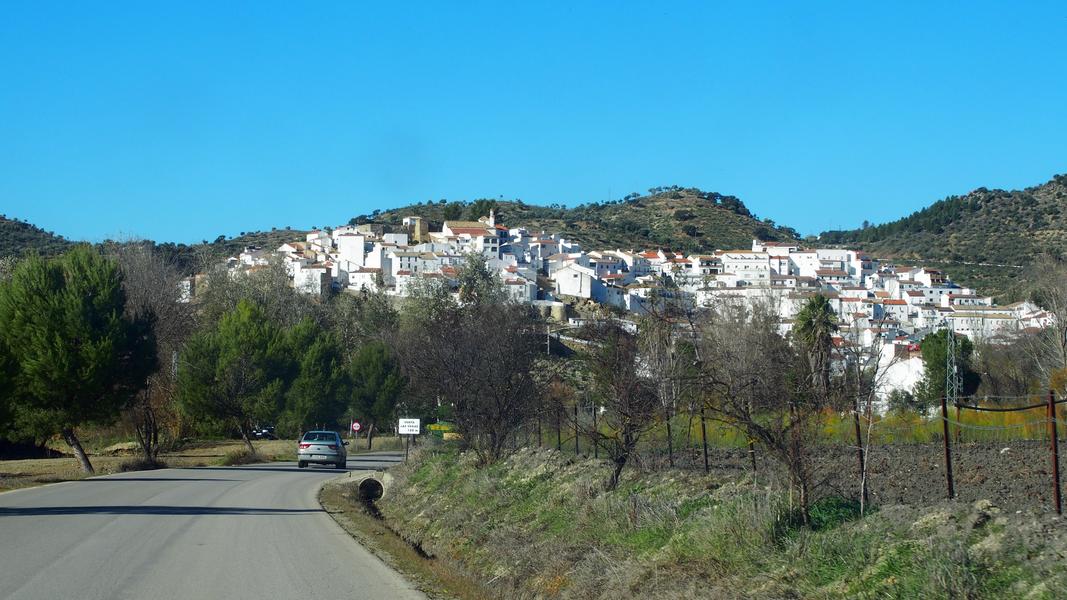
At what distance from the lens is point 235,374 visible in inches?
2052

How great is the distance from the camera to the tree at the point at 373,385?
2445 inches

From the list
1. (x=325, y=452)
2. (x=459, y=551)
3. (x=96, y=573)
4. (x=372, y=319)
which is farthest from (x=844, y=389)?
(x=372, y=319)

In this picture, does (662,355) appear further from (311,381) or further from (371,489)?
(311,381)

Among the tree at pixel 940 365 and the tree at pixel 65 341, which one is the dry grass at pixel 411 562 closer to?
the tree at pixel 65 341

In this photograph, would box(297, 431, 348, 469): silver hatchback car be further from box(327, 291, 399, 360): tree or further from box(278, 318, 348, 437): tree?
box(327, 291, 399, 360): tree

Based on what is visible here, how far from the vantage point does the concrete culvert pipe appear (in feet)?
88.7

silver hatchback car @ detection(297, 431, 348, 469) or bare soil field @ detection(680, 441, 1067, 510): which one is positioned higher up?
bare soil field @ detection(680, 441, 1067, 510)

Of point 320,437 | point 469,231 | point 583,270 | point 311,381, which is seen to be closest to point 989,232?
point 583,270

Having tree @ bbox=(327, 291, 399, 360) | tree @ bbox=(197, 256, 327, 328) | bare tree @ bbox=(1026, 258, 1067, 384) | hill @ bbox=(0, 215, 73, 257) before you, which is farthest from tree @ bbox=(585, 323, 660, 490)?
hill @ bbox=(0, 215, 73, 257)

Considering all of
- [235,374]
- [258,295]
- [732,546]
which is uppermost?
[258,295]

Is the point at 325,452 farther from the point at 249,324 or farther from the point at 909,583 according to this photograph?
the point at 909,583

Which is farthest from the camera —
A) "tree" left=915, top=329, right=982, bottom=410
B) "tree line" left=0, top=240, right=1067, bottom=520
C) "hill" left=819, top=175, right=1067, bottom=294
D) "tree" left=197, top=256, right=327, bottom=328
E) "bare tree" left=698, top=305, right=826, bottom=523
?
"hill" left=819, top=175, right=1067, bottom=294

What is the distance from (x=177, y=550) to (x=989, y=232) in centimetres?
14717

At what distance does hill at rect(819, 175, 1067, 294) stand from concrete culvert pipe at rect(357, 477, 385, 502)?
104092 millimetres
